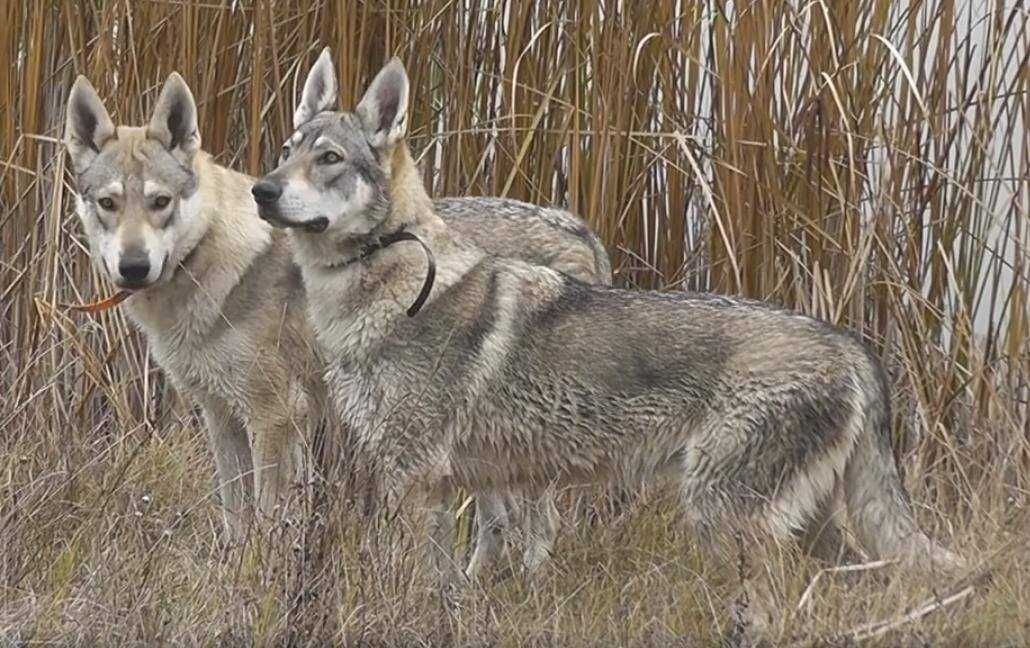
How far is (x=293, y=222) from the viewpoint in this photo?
4879 mm

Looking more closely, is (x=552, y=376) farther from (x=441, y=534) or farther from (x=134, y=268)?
(x=134, y=268)

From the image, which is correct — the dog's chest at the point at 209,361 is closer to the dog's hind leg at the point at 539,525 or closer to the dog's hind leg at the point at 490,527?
the dog's hind leg at the point at 490,527

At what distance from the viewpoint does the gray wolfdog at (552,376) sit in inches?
183

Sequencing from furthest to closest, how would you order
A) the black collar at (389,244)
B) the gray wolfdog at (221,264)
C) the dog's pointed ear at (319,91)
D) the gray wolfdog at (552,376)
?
1. the gray wolfdog at (221,264)
2. the dog's pointed ear at (319,91)
3. the black collar at (389,244)
4. the gray wolfdog at (552,376)

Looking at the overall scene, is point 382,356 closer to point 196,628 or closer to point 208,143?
point 196,628

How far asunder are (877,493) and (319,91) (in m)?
1.98

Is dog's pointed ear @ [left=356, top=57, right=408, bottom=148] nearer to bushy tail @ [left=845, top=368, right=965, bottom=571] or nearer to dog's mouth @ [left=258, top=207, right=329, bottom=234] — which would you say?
dog's mouth @ [left=258, top=207, right=329, bottom=234]

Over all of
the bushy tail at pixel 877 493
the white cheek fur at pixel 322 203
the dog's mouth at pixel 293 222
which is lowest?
the bushy tail at pixel 877 493

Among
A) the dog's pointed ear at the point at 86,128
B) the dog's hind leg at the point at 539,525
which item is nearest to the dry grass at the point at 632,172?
the dog's hind leg at the point at 539,525

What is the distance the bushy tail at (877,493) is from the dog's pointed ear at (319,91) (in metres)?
1.77

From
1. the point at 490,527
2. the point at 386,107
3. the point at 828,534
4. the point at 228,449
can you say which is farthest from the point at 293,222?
the point at 828,534

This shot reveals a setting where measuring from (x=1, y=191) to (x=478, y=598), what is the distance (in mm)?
2944

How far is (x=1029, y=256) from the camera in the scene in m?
5.95

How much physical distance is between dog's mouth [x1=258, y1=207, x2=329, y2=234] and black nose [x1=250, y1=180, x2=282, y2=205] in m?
0.03
